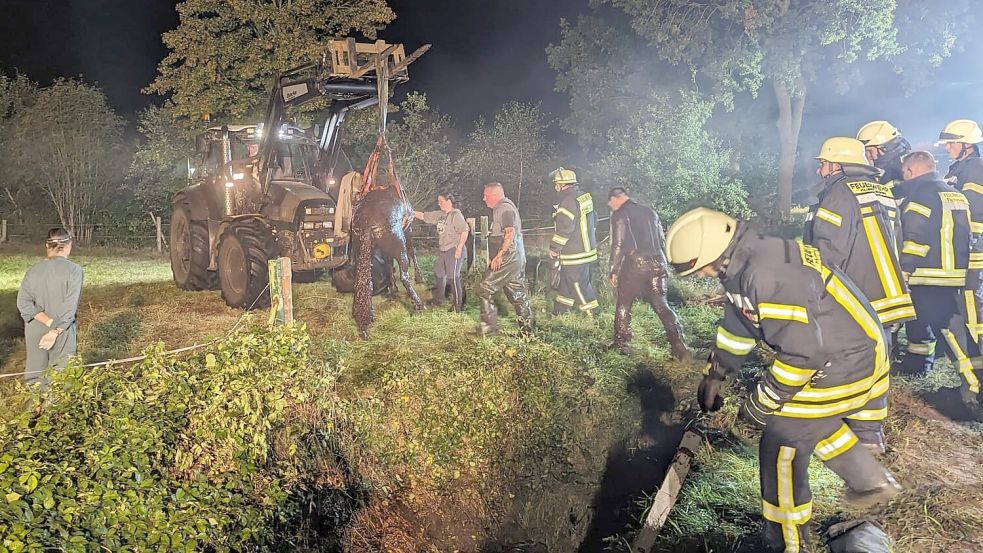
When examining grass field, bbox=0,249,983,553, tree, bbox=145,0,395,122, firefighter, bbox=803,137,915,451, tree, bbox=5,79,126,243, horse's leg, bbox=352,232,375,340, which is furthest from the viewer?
tree, bbox=5,79,126,243

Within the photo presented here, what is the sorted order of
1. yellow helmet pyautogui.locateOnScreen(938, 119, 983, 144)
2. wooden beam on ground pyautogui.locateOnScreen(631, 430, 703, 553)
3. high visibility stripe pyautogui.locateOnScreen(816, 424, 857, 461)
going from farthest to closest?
yellow helmet pyautogui.locateOnScreen(938, 119, 983, 144)
wooden beam on ground pyautogui.locateOnScreen(631, 430, 703, 553)
high visibility stripe pyautogui.locateOnScreen(816, 424, 857, 461)

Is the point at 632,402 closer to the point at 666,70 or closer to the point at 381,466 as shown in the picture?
the point at 381,466

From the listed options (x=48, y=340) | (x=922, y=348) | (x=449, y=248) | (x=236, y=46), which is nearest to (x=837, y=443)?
(x=922, y=348)

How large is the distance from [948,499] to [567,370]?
285 centimetres

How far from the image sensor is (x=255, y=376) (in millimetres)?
4359

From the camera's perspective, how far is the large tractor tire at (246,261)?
8.37 m

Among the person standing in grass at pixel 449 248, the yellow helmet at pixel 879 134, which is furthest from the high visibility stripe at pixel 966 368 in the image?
the person standing in grass at pixel 449 248

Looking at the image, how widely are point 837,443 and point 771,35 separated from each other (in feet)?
53.4

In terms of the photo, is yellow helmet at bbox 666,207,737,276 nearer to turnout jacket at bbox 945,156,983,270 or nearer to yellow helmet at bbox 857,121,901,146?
yellow helmet at bbox 857,121,901,146

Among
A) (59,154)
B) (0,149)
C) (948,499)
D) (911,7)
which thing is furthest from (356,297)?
(0,149)

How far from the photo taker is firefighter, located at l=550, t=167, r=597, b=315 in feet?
23.5

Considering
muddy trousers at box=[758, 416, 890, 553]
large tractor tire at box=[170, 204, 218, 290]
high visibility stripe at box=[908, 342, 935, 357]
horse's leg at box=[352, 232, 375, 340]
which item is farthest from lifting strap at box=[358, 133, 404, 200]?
high visibility stripe at box=[908, 342, 935, 357]

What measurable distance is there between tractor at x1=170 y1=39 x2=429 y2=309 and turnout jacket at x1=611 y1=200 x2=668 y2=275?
2710 mm

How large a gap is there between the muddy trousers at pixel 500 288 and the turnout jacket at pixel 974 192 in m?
4.11
